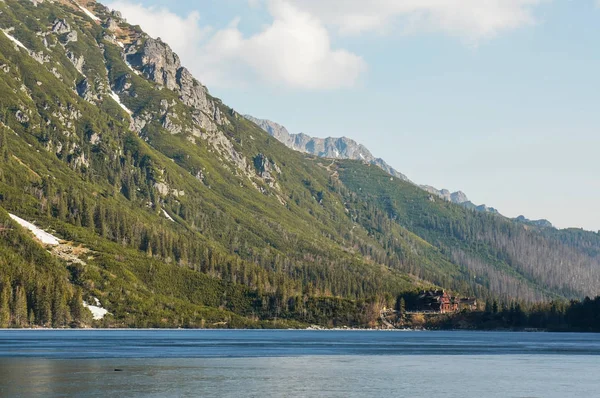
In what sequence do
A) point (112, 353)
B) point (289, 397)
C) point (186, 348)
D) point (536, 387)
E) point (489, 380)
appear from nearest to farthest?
point (289, 397) → point (536, 387) → point (489, 380) → point (112, 353) → point (186, 348)

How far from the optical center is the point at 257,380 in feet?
355

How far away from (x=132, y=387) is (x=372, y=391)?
30.3 m

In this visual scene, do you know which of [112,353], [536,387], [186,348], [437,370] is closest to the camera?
[536,387]

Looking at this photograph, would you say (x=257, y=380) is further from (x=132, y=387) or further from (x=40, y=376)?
(x=40, y=376)

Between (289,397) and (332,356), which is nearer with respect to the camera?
(289,397)

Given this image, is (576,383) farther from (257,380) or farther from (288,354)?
(288,354)

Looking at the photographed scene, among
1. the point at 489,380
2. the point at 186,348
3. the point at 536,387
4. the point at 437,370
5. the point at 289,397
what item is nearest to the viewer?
the point at 289,397

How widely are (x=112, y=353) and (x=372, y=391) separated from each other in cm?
7675

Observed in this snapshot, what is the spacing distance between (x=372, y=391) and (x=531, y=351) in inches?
3978

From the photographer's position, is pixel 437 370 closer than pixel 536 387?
No

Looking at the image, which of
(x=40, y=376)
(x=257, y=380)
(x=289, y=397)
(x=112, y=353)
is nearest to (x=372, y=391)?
(x=289, y=397)

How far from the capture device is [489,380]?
110750 millimetres

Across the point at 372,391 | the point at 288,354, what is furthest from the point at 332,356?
the point at 372,391

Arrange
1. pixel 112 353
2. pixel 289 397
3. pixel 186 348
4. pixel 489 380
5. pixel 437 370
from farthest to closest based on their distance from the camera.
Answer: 1. pixel 186 348
2. pixel 112 353
3. pixel 437 370
4. pixel 489 380
5. pixel 289 397
